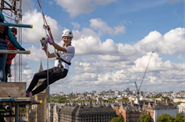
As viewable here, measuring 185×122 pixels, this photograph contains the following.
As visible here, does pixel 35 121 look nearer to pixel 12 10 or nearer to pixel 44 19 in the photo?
pixel 12 10

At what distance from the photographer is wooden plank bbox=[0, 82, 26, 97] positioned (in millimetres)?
8165

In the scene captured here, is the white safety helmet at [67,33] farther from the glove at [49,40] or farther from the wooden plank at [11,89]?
the wooden plank at [11,89]

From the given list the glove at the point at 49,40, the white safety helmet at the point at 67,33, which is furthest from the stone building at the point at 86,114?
the glove at the point at 49,40

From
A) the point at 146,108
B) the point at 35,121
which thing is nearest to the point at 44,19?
the point at 35,121

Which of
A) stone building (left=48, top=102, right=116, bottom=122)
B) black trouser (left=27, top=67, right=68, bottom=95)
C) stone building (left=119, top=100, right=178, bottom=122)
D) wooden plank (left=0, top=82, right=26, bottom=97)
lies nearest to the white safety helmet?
black trouser (left=27, top=67, right=68, bottom=95)

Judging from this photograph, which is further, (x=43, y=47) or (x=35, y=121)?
(x=35, y=121)

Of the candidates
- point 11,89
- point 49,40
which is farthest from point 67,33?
point 11,89

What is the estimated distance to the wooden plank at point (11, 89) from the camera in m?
8.16

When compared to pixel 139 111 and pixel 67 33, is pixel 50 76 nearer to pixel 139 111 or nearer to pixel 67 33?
pixel 67 33

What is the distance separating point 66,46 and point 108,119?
108224 mm

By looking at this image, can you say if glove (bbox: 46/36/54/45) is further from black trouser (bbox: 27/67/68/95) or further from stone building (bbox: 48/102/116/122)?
stone building (bbox: 48/102/116/122)

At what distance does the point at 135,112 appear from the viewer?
120 meters

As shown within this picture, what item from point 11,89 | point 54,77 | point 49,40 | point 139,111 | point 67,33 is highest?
point 67,33

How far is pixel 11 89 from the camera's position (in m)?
8.20
